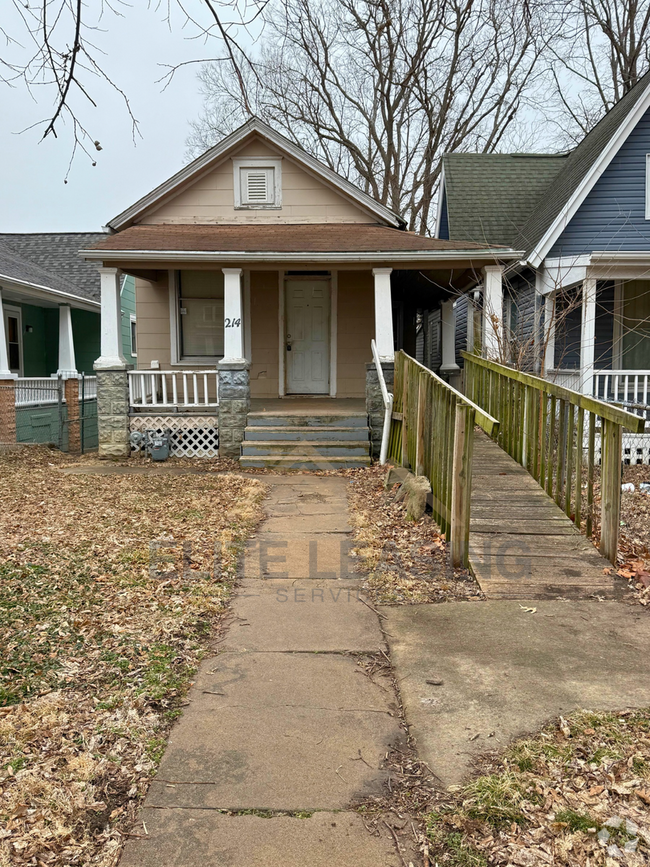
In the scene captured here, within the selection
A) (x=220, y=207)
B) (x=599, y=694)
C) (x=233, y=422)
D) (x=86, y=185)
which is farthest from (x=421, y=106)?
(x=599, y=694)

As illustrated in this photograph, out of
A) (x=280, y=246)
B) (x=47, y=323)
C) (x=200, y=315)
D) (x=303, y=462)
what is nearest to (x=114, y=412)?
(x=200, y=315)

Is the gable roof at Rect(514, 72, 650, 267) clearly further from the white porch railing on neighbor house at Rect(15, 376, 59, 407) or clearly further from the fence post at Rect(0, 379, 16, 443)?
the white porch railing on neighbor house at Rect(15, 376, 59, 407)

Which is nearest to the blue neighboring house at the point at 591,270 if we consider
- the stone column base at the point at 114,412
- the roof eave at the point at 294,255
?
the roof eave at the point at 294,255

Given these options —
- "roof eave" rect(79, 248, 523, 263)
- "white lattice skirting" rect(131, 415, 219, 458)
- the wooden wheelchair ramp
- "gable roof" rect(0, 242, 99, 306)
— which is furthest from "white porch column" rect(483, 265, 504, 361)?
"gable roof" rect(0, 242, 99, 306)

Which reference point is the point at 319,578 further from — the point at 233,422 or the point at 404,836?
the point at 233,422

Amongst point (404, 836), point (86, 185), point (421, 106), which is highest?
point (421, 106)

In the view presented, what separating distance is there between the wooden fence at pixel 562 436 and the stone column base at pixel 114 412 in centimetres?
569

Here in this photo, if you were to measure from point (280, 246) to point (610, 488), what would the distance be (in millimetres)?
7376

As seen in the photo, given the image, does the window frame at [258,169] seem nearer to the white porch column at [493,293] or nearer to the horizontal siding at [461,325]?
the white porch column at [493,293]

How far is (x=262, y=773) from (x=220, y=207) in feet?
39.8

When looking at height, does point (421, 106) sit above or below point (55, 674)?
above

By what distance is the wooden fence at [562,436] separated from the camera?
5.37 meters

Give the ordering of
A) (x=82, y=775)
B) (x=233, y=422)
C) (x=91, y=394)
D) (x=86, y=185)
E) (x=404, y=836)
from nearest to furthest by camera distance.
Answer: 1. (x=404, y=836)
2. (x=82, y=775)
3. (x=86, y=185)
4. (x=233, y=422)
5. (x=91, y=394)

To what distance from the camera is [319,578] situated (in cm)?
538
